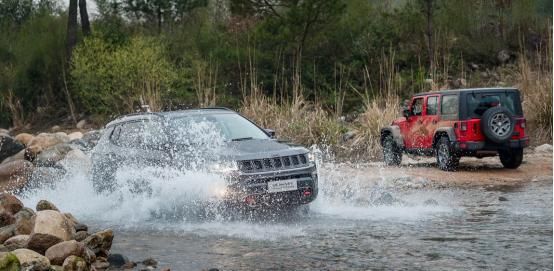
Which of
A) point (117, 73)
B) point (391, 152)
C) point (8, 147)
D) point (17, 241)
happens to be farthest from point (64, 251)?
point (117, 73)

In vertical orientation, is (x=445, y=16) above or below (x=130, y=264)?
above

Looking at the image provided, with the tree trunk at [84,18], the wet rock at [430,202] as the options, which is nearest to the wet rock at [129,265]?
the wet rock at [430,202]

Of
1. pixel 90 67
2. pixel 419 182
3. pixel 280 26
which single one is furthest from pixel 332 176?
pixel 90 67

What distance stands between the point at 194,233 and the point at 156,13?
30272 mm

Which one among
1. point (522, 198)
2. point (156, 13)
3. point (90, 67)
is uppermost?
point (156, 13)

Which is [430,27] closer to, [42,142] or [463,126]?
[42,142]

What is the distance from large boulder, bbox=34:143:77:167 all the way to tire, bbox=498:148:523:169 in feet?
30.1

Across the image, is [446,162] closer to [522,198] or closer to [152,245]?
[522,198]

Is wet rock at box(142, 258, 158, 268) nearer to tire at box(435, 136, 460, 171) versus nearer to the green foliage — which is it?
tire at box(435, 136, 460, 171)

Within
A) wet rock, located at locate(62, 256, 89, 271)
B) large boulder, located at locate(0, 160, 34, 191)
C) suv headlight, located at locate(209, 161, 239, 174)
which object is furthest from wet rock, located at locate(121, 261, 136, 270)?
large boulder, located at locate(0, 160, 34, 191)

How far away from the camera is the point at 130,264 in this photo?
8242 millimetres

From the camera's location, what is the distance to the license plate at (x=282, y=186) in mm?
10055

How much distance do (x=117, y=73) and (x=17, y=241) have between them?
21247mm

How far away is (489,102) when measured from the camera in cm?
1625
